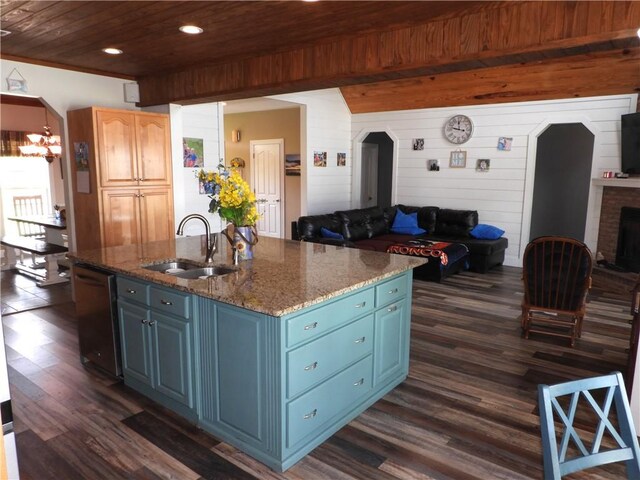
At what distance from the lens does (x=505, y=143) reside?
7523 mm

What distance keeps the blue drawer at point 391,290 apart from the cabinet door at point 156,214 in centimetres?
328

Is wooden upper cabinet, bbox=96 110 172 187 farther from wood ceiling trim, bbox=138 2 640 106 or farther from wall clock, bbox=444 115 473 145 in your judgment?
wall clock, bbox=444 115 473 145

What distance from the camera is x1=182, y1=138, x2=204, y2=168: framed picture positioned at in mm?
6127

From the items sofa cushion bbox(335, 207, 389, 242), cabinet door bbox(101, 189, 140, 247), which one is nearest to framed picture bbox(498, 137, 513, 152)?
sofa cushion bbox(335, 207, 389, 242)

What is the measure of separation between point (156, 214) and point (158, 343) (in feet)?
8.92

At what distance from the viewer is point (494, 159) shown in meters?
7.66

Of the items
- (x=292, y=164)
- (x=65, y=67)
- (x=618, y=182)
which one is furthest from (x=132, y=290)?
(x=292, y=164)

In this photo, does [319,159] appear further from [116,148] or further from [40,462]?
[40,462]

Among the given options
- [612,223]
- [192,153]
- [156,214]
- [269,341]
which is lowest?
[269,341]

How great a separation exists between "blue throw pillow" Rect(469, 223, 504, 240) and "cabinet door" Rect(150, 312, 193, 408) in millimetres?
5771

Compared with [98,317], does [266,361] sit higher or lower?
higher

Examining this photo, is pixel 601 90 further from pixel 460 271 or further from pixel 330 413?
pixel 330 413

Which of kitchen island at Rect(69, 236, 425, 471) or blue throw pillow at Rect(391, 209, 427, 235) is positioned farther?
blue throw pillow at Rect(391, 209, 427, 235)

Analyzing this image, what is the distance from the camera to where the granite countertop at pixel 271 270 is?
8.07 ft
